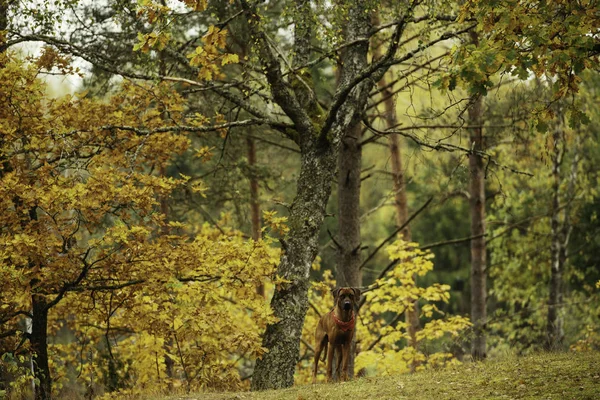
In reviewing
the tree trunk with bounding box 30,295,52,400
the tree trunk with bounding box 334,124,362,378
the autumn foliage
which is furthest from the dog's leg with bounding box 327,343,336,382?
the tree trunk with bounding box 334,124,362,378

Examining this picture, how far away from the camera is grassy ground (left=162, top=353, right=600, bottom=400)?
635cm

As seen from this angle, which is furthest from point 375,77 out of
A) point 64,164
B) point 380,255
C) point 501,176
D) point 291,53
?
point 380,255

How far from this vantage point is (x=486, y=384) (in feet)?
22.8

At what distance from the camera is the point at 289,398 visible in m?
7.34

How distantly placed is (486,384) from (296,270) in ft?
11.1

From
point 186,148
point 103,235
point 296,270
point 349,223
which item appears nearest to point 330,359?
point 296,270

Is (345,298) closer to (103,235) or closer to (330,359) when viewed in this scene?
(330,359)

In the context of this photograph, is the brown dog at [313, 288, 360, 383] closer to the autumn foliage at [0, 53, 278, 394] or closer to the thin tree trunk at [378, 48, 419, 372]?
the autumn foliage at [0, 53, 278, 394]

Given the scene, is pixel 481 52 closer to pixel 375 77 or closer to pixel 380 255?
pixel 375 77

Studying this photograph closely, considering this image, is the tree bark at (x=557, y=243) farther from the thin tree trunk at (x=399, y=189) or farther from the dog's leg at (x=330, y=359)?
the dog's leg at (x=330, y=359)

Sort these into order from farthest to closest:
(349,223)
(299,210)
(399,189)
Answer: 1. (399,189)
2. (349,223)
3. (299,210)

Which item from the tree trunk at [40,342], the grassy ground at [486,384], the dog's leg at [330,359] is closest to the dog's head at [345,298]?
the dog's leg at [330,359]

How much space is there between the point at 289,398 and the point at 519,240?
56.1 feet

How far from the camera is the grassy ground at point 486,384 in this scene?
6352mm
